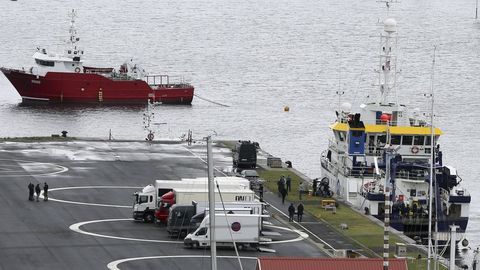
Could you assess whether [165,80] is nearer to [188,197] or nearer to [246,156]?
[246,156]

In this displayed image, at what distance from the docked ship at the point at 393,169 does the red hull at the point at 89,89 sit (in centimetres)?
6436

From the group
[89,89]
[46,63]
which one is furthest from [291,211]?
[46,63]

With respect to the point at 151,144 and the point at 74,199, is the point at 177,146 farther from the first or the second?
the point at 74,199

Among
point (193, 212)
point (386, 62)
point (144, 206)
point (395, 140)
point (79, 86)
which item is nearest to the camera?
point (193, 212)

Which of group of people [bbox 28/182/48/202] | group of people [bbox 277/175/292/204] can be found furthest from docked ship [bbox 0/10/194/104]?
group of people [bbox 28/182/48/202]

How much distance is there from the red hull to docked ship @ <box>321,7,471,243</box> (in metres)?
64.4

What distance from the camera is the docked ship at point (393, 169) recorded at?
87.2 metres

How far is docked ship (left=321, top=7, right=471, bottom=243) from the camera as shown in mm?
87250

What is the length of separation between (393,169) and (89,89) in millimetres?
79902

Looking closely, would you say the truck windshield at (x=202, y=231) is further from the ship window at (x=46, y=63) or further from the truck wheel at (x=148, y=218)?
the ship window at (x=46, y=63)

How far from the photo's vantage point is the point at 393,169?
8769 cm

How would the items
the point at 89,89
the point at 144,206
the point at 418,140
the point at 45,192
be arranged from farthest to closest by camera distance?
the point at 89,89, the point at 418,140, the point at 45,192, the point at 144,206

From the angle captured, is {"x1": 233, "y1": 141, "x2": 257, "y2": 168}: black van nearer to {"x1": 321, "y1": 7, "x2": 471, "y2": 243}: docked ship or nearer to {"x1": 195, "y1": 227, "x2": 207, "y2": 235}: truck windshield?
{"x1": 321, "y1": 7, "x2": 471, "y2": 243}: docked ship

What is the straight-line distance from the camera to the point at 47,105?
540 ft
